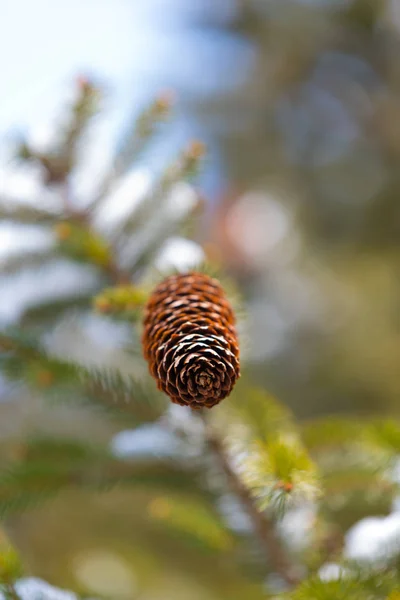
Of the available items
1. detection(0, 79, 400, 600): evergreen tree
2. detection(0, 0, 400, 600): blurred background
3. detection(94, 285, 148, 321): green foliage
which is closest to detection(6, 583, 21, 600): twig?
detection(0, 79, 400, 600): evergreen tree

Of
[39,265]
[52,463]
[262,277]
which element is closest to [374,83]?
[262,277]

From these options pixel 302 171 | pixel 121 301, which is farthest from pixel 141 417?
pixel 302 171

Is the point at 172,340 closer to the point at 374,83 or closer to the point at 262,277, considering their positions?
the point at 262,277

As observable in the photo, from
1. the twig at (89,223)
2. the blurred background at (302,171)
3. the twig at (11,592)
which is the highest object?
the blurred background at (302,171)

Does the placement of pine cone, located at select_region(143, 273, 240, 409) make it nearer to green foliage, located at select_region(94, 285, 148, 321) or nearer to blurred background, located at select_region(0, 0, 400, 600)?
green foliage, located at select_region(94, 285, 148, 321)

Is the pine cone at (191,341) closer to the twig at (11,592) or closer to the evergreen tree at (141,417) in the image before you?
the evergreen tree at (141,417)

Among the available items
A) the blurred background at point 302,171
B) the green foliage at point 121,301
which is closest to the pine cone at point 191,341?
the green foliage at point 121,301
